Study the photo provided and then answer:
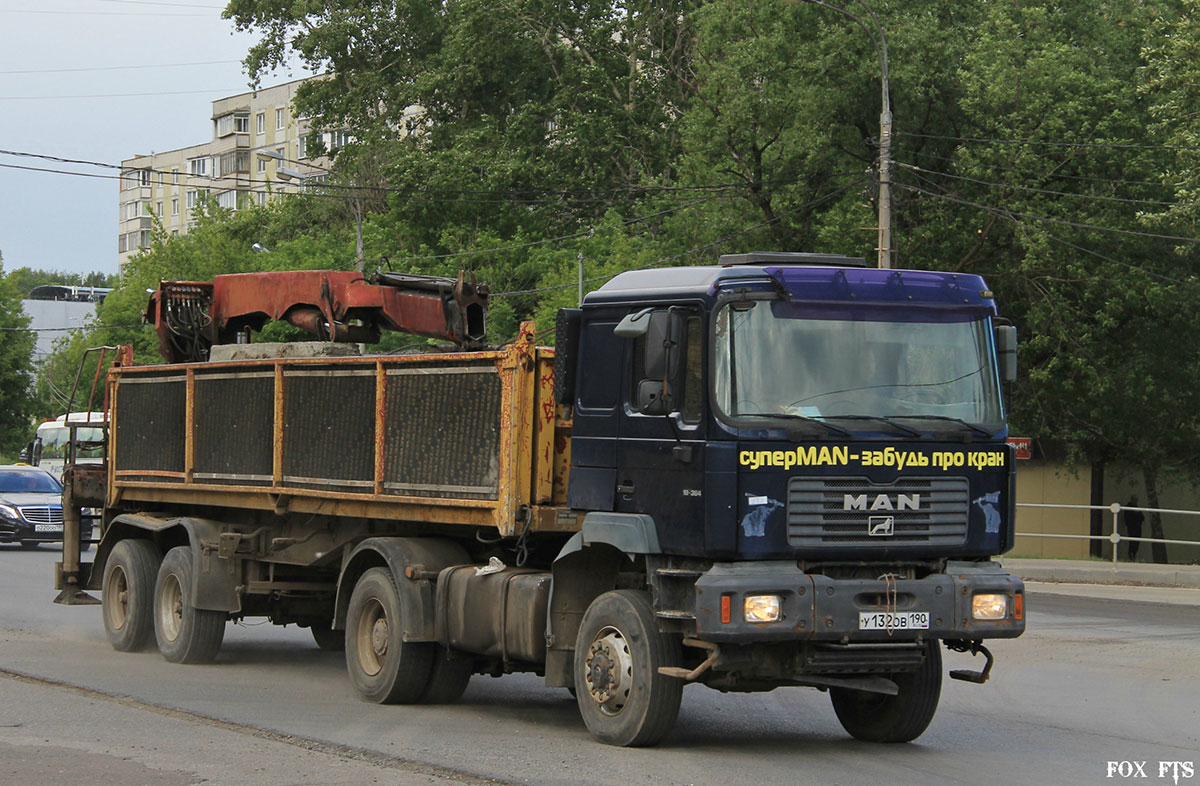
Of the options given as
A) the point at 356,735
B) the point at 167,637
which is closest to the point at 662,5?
the point at 167,637

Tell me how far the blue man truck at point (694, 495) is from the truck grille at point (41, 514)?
718 inches

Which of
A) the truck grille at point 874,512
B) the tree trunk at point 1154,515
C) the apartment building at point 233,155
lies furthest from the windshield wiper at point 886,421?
the apartment building at point 233,155

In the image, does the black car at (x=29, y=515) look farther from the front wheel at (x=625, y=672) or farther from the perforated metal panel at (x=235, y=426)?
the front wheel at (x=625, y=672)

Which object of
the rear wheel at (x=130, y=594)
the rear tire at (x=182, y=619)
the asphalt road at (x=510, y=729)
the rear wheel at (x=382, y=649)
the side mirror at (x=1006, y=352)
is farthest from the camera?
the rear wheel at (x=130, y=594)

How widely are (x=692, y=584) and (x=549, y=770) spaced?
1249 mm

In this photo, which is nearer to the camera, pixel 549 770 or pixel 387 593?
pixel 549 770

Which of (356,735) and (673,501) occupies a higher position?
(673,501)

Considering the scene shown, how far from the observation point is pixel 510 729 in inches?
379

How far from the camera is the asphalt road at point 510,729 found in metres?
8.05

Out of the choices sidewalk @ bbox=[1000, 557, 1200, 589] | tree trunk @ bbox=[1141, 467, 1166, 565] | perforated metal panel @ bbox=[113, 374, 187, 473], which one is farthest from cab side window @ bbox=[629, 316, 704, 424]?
tree trunk @ bbox=[1141, 467, 1166, 565]

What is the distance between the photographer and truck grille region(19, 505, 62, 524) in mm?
27828

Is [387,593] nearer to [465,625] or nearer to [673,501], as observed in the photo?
[465,625]

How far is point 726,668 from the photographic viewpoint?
8406 millimetres

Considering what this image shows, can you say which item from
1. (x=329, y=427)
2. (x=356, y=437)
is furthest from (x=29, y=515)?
(x=356, y=437)
